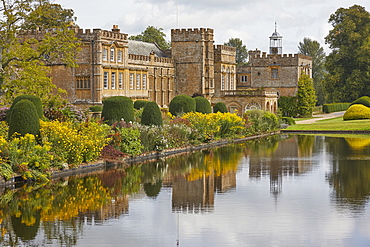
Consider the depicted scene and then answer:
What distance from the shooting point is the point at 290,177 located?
63.4 feet

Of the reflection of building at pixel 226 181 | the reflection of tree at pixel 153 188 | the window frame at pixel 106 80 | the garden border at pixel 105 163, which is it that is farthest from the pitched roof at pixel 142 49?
the reflection of tree at pixel 153 188

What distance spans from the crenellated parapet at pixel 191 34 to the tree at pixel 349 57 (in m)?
15.5

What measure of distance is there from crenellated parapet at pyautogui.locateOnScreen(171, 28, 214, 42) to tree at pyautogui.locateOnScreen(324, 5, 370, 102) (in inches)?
610

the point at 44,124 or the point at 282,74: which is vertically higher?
the point at 282,74

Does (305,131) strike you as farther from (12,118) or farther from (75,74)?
(12,118)

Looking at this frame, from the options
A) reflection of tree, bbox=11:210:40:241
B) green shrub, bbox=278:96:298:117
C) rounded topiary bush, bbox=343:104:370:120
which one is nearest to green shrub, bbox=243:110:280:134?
rounded topiary bush, bbox=343:104:370:120

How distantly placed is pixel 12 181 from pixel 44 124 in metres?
3.36

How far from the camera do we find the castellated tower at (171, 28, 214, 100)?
55.4 m

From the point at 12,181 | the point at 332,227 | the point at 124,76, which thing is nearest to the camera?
the point at 332,227

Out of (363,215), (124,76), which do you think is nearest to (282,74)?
(124,76)

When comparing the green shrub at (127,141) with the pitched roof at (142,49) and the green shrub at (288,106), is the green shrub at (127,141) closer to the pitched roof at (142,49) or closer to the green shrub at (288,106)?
the pitched roof at (142,49)

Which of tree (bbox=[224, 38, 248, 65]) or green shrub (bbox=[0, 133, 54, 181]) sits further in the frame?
tree (bbox=[224, 38, 248, 65])

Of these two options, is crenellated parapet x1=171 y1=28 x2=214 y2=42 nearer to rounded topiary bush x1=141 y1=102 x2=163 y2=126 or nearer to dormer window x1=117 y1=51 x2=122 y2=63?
dormer window x1=117 y1=51 x2=122 y2=63

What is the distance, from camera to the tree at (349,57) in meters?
63.1
